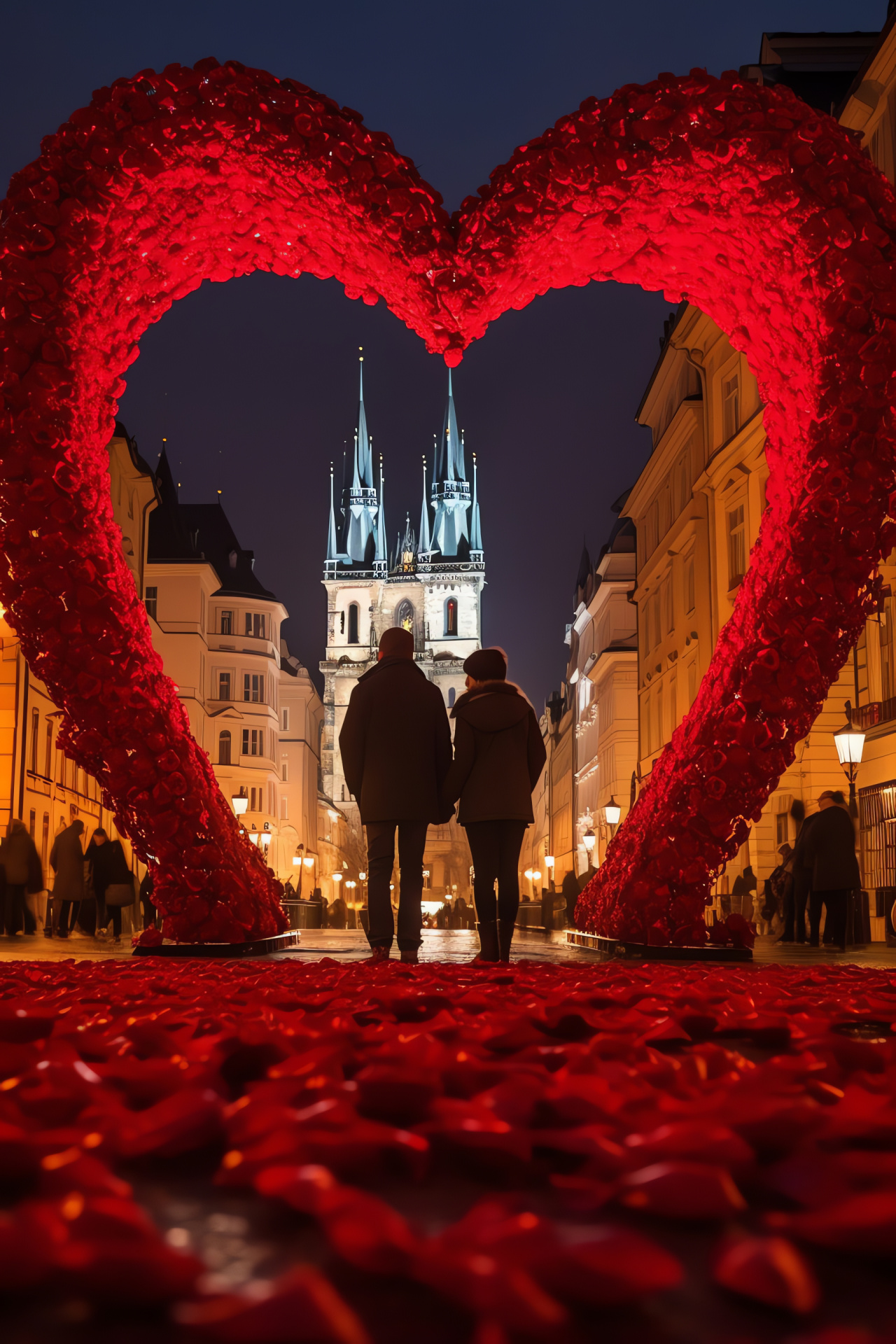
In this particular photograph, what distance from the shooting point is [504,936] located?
7.46m

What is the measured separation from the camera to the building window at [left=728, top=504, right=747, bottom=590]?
27.5 m

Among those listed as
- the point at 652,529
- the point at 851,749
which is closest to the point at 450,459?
the point at 652,529

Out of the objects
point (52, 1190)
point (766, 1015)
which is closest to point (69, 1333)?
point (52, 1190)

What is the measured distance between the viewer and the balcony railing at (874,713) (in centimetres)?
2023

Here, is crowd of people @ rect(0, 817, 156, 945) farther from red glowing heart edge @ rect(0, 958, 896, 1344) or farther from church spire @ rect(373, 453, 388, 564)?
church spire @ rect(373, 453, 388, 564)

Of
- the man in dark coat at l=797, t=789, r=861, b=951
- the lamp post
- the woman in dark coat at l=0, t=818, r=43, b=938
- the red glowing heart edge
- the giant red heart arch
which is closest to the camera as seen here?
the red glowing heart edge

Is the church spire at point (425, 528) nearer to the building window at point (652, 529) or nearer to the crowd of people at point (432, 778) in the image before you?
the building window at point (652, 529)

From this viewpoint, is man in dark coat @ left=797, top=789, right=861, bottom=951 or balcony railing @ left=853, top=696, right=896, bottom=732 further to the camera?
balcony railing @ left=853, top=696, right=896, bottom=732

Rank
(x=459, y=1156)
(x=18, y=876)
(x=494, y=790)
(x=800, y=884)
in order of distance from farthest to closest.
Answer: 1. (x=18, y=876)
2. (x=800, y=884)
3. (x=494, y=790)
4. (x=459, y=1156)

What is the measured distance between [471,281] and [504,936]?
12.7ft

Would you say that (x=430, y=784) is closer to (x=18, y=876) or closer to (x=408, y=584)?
(x=18, y=876)

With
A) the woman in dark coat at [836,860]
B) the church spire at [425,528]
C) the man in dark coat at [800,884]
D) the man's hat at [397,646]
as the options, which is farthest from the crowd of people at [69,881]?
the church spire at [425,528]

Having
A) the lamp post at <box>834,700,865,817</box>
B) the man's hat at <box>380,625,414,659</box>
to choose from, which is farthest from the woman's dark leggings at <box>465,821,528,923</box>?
the lamp post at <box>834,700,865,817</box>

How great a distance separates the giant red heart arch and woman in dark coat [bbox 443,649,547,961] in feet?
3.05
